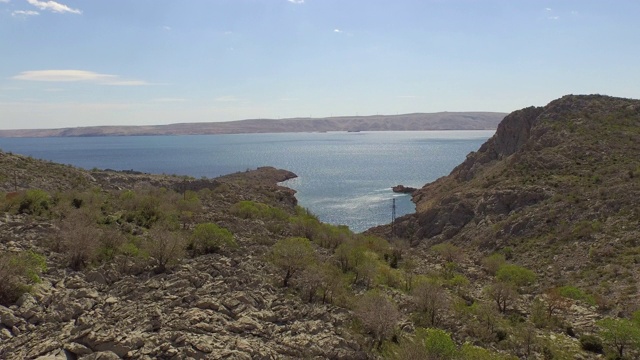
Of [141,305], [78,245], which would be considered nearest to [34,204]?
[78,245]

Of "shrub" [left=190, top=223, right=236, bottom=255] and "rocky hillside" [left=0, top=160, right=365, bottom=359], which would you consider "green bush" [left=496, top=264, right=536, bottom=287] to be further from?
"shrub" [left=190, top=223, right=236, bottom=255]

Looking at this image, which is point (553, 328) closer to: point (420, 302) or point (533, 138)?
point (420, 302)

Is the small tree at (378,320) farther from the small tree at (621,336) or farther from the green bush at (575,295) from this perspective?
the green bush at (575,295)

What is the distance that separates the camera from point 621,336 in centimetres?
1881

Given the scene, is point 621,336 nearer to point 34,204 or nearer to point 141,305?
point 141,305

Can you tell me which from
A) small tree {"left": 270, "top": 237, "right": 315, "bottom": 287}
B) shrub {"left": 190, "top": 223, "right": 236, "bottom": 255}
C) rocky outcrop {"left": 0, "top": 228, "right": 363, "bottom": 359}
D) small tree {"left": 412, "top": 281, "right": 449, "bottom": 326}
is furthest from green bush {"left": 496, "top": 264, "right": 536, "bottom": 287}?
shrub {"left": 190, "top": 223, "right": 236, "bottom": 255}

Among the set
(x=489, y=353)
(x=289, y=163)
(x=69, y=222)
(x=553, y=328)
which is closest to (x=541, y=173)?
(x=553, y=328)

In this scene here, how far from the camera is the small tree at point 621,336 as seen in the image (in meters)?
18.6

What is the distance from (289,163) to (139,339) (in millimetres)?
160176

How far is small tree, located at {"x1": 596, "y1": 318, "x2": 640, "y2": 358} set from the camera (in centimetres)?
1864

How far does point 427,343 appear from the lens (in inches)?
599

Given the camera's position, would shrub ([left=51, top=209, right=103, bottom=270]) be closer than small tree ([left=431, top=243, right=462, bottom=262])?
Yes

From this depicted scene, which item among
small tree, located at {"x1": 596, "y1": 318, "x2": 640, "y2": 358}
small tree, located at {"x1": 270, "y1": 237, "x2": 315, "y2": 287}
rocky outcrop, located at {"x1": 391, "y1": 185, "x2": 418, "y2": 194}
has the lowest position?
rocky outcrop, located at {"x1": 391, "y1": 185, "x2": 418, "y2": 194}

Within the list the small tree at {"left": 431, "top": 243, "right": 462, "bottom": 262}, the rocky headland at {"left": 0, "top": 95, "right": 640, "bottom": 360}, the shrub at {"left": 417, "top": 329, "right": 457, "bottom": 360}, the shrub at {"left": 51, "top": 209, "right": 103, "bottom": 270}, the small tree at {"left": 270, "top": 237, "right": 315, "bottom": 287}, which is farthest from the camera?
the small tree at {"left": 431, "top": 243, "right": 462, "bottom": 262}
